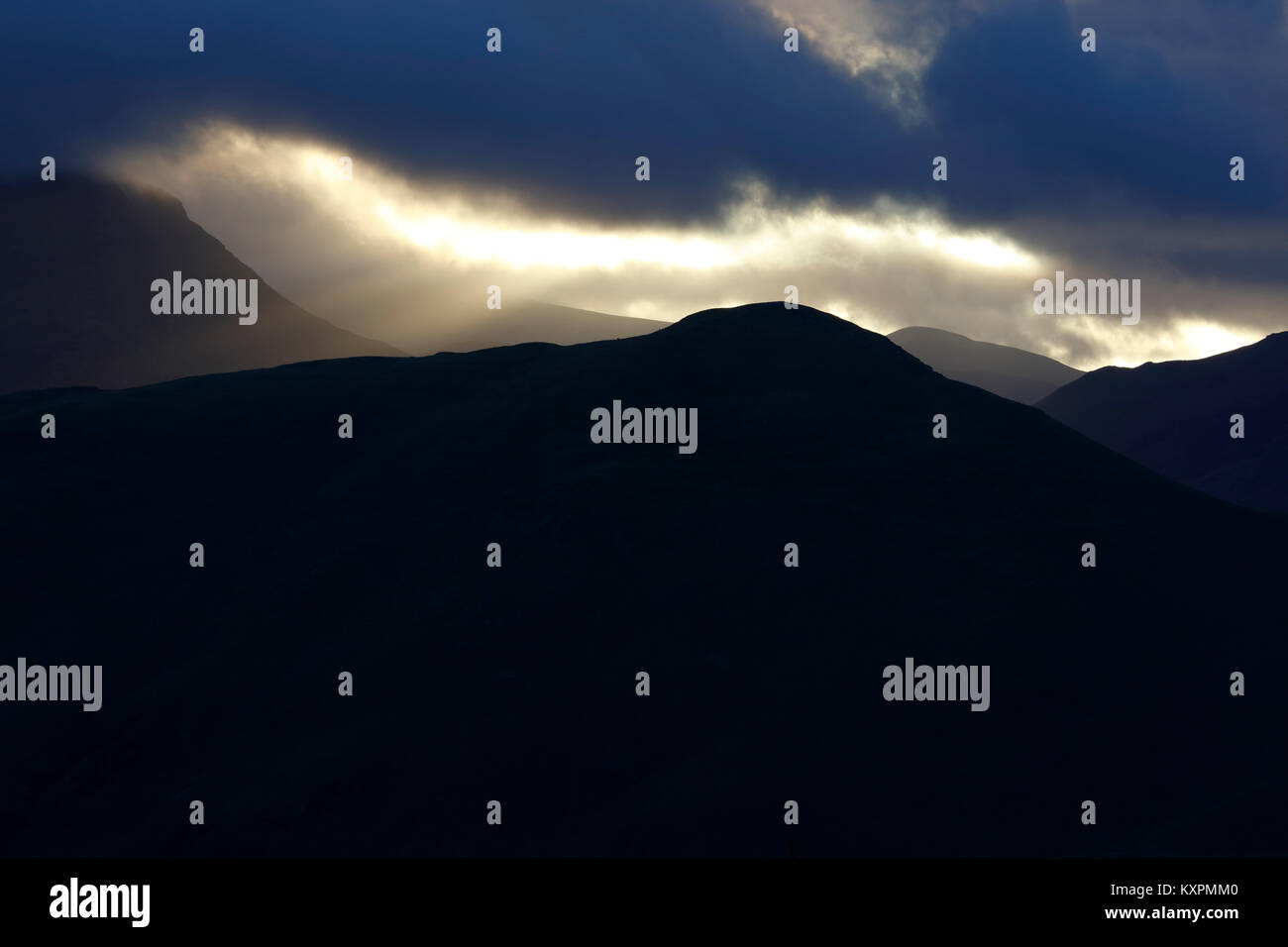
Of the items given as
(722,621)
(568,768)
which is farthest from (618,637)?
(568,768)

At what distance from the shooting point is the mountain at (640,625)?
160 ft

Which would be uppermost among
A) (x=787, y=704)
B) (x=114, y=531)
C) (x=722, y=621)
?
(x=114, y=531)

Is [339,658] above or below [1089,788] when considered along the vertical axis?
above

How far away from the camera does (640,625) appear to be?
60.1m

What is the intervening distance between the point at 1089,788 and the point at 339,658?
1359 inches

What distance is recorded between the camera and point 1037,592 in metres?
62.7

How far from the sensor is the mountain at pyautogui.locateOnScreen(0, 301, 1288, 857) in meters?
48.9

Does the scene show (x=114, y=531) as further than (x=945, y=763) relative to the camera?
Yes
